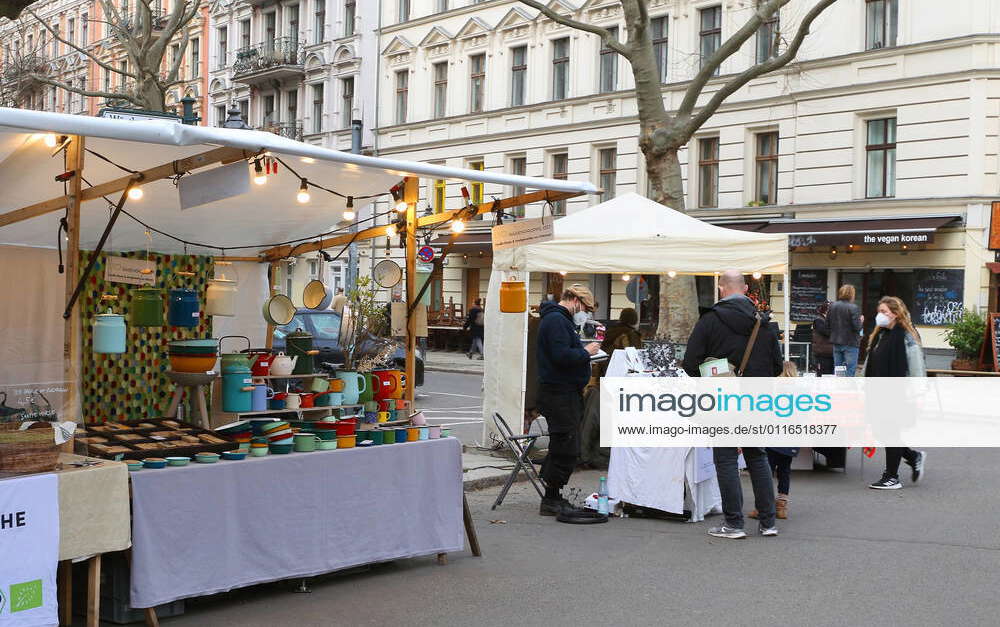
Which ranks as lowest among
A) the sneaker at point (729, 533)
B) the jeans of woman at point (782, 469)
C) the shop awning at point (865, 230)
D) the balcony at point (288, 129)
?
the sneaker at point (729, 533)

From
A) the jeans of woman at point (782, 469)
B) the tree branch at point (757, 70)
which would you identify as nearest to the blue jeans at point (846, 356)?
the tree branch at point (757, 70)

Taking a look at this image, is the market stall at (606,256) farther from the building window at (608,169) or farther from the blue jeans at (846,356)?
the building window at (608,169)

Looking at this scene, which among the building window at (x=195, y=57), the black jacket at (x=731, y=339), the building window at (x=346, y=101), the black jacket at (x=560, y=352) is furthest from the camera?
the building window at (x=195, y=57)

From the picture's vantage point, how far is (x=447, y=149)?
35.5 meters

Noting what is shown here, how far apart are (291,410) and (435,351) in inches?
963

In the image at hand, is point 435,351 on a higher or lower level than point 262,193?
lower

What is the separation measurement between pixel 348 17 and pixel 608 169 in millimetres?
13374

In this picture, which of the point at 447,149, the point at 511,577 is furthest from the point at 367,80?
the point at 511,577

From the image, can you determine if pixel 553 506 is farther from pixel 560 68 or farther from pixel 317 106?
pixel 317 106

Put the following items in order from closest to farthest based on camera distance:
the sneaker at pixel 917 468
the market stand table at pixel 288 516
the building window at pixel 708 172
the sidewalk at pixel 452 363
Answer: the market stand table at pixel 288 516 < the sneaker at pixel 917 468 < the sidewalk at pixel 452 363 < the building window at pixel 708 172

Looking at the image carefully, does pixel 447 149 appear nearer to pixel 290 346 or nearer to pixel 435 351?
pixel 435 351

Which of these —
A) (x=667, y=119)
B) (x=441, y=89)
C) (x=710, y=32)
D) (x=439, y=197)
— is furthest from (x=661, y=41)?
(x=439, y=197)

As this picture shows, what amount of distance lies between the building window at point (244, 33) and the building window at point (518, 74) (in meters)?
14.7

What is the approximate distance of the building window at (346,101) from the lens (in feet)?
128
